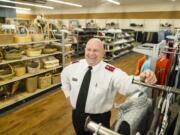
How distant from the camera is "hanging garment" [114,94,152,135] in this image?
115 centimetres

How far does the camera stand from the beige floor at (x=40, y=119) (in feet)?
10.2

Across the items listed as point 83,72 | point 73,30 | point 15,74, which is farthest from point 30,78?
point 73,30

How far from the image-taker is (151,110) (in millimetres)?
1354

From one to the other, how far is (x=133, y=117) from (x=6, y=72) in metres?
3.31

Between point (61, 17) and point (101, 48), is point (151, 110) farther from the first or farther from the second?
point (61, 17)

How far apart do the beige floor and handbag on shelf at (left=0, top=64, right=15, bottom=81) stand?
2.32ft

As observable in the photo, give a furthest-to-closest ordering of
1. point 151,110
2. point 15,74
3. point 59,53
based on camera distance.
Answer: point 59,53 → point 15,74 → point 151,110

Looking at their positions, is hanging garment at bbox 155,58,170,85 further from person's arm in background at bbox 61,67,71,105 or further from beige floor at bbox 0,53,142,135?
beige floor at bbox 0,53,142,135

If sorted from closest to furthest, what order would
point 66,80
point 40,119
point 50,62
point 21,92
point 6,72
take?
point 66,80, point 40,119, point 6,72, point 21,92, point 50,62

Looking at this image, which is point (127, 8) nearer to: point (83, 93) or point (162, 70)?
point (162, 70)

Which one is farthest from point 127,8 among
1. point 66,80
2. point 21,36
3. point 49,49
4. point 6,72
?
point 66,80

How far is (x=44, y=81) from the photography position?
4.48m

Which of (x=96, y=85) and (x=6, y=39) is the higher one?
(x=6, y=39)

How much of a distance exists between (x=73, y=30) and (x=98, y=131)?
28.7 feet
